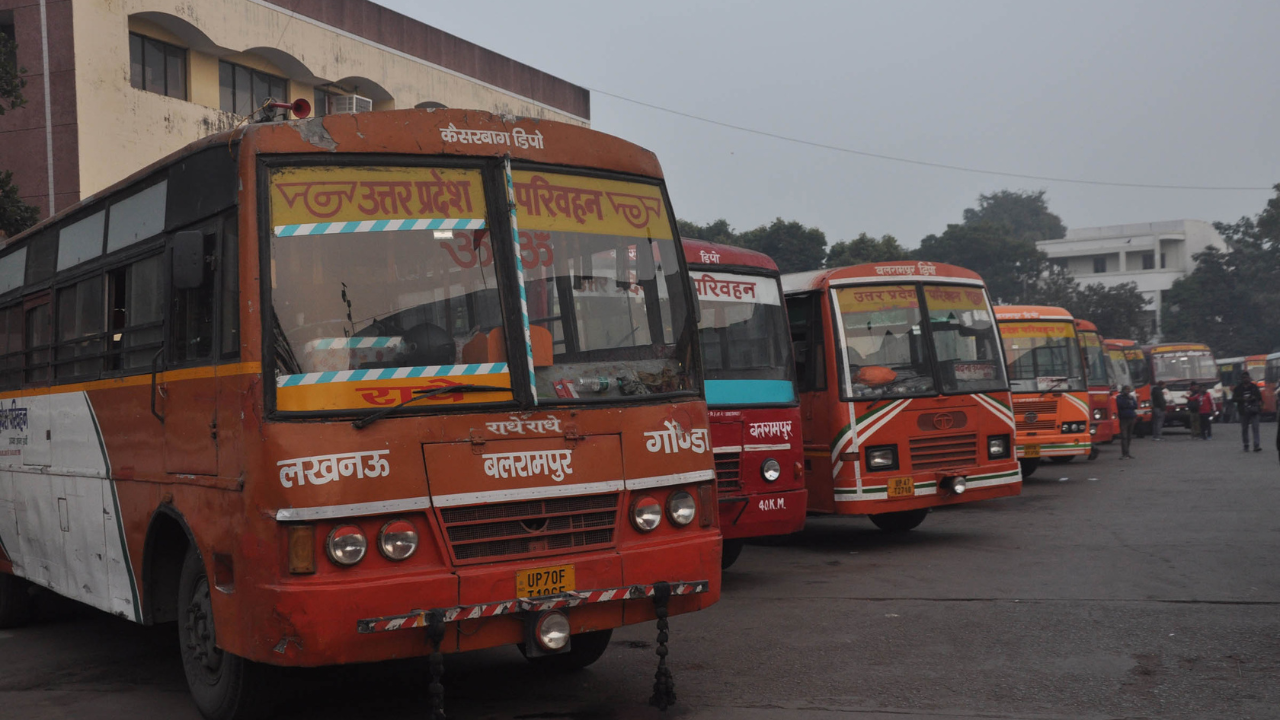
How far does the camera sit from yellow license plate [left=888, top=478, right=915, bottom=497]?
1133 cm

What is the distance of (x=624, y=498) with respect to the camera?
219 inches

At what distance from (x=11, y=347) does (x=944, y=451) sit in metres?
8.19

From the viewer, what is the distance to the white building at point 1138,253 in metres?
86.7

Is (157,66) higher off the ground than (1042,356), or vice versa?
(157,66)

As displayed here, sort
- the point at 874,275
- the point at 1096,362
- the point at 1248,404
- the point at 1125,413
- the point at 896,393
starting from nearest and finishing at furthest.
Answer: the point at 896,393
the point at 874,275
the point at 1248,404
the point at 1125,413
the point at 1096,362

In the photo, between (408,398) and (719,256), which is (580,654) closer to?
(408,398)

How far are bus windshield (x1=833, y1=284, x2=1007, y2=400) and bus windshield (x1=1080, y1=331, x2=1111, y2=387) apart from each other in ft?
48.0

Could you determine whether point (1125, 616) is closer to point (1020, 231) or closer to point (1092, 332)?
point (1092, 332)

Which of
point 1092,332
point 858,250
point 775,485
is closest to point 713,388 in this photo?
point 775,485

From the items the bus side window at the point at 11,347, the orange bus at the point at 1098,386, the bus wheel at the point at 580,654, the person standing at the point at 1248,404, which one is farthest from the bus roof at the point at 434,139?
the person standing at the point at 1248,404

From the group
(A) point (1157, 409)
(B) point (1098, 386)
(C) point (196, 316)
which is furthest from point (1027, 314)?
(A) point (1157, 409)

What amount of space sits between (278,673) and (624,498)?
180 centimetres

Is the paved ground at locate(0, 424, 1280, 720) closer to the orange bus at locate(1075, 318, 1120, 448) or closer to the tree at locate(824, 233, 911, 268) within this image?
the orange bus at locate(1075, 318, 1120, 448)

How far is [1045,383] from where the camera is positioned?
59.4 ft
